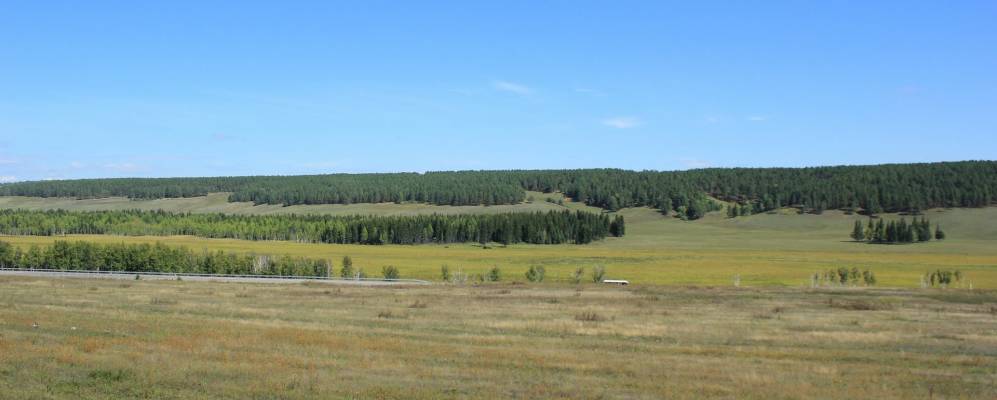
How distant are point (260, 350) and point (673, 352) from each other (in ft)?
37.6

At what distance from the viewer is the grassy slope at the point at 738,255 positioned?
273 feet

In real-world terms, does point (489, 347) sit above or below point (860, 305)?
Answer: above

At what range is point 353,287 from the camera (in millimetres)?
57344

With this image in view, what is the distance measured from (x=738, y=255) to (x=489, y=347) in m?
98.8

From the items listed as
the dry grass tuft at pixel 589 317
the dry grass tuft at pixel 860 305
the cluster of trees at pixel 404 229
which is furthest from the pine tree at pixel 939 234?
the dry grass tuft at pixel 589 317

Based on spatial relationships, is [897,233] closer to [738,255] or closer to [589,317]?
[738,255]

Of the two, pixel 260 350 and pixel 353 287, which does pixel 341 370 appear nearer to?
pixel 260 350

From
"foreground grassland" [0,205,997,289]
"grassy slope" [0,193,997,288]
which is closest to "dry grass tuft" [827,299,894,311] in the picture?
"foreground grassland" [0,205,997,289]

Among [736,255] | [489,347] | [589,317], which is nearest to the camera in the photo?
[489,347]

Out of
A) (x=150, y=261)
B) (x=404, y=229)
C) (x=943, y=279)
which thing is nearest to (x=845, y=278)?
(x=943, y=279)

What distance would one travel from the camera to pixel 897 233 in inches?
6038

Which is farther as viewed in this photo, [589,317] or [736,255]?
[736,255]

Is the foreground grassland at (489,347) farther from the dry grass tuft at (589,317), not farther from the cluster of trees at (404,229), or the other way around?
the cluster of trees at (404,229)

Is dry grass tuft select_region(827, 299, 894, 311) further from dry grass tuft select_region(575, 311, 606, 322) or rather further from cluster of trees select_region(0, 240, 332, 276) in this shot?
cluster of trees select_region(0, 240, 332, 276)
